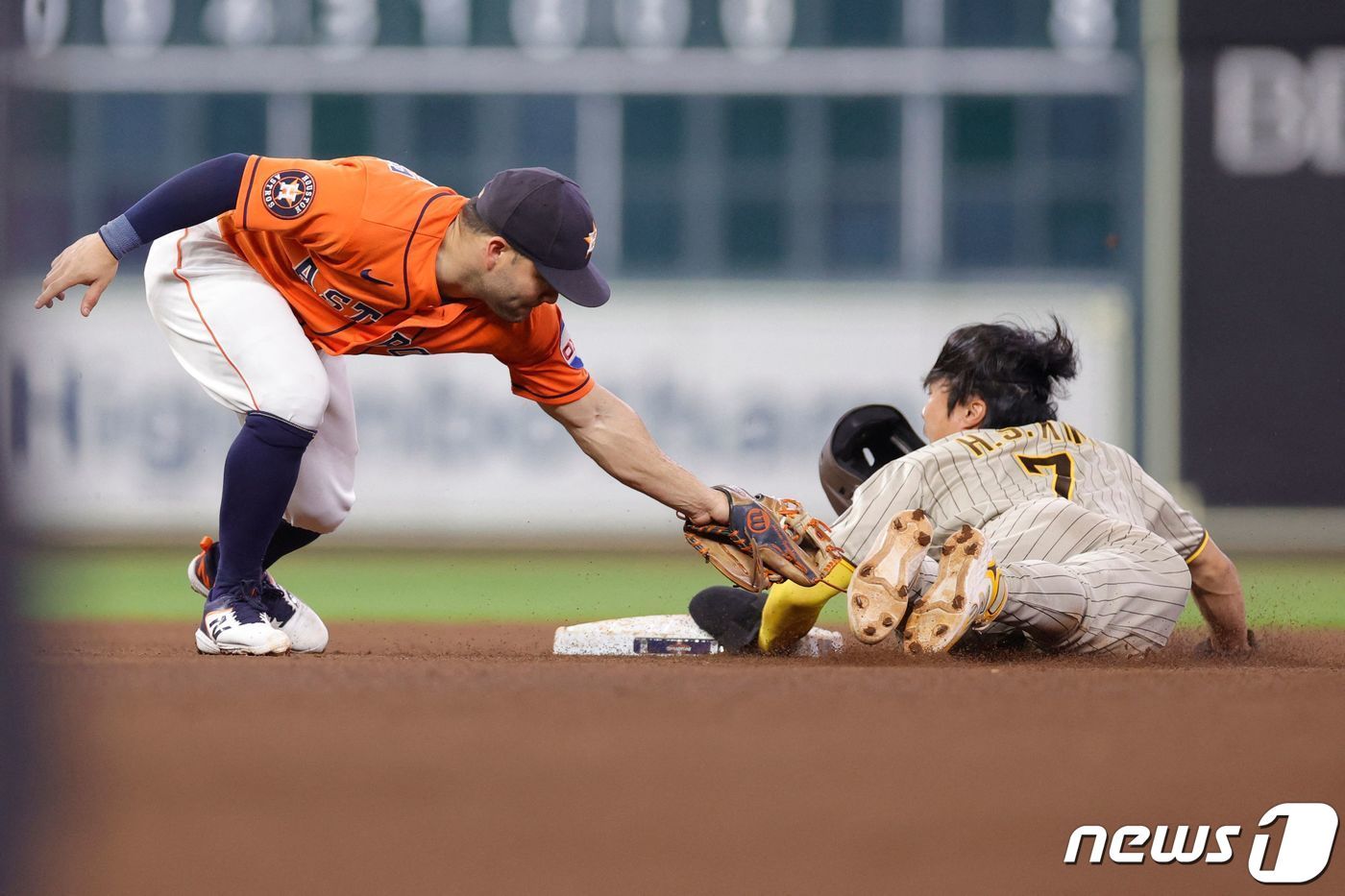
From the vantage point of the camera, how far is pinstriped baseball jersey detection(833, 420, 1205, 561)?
2.92 m

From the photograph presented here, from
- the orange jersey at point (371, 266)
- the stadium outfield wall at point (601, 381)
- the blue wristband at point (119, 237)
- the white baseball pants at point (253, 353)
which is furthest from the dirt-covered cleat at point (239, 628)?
the stadium outfield wall at point (601, 381)

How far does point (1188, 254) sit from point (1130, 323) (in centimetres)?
54

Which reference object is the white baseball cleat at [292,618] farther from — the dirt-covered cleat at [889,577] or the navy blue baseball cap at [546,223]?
the dirt-covered cleat at [889,577]

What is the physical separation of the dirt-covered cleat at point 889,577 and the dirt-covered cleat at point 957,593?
4 cm

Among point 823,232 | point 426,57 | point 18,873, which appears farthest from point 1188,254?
point 18,873

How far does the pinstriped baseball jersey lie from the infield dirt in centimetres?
76

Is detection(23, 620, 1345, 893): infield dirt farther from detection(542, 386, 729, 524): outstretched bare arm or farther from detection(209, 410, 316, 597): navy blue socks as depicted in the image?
detection(542, 386, 729, 524): outstretched bare arm

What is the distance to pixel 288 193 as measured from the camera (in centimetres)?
274

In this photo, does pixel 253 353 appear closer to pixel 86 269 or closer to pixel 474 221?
pixel 86 269

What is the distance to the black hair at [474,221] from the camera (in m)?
2.71

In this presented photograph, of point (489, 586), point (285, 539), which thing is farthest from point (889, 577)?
point (489, 586)

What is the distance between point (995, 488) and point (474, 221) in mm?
1090

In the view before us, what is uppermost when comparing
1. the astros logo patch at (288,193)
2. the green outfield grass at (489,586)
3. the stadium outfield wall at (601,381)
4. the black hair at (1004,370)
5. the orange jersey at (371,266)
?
the astros logo patch at (288,193)

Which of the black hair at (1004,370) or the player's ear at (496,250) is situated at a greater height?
the player's ear at (496,250)
